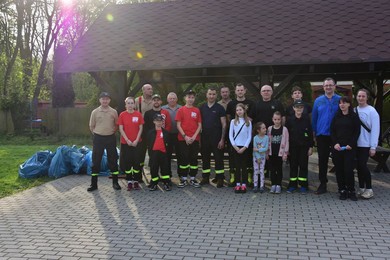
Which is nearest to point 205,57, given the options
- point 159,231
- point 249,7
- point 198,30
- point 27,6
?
point 198,30

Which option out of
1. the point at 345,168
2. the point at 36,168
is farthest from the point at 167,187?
the point at 36,168

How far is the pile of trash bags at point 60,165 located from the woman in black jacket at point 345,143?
533 cm

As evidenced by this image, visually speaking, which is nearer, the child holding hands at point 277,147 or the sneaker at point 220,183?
the child holding hands at point 277,147

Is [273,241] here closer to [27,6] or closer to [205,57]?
[205,57]

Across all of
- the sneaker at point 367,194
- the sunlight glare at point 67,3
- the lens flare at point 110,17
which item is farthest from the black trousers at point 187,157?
the sunlight glare at point 67,3

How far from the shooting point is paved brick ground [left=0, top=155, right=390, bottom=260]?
4301 mm

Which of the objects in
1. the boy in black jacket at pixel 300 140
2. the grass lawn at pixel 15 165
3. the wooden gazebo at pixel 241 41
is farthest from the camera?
the wooden gazebo at pixel 241 41

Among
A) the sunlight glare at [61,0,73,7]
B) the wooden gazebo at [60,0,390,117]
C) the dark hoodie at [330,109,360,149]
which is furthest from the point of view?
the sunlight glare at [61,0,73,7]

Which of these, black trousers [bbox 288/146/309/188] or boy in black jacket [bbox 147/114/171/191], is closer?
black trousers [bbox 288/146/309/188]

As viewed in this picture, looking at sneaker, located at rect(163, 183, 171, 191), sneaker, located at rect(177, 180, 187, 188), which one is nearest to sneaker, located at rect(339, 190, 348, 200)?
sneaker, located at rect(177, 180, 187, 188)

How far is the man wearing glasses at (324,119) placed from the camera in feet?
22.3

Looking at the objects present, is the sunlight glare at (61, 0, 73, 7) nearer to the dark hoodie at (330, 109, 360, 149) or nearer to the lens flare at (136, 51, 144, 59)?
the lens flare at (136, 51, 144, 59)

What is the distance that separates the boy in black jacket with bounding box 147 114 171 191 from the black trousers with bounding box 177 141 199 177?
14.8 inches

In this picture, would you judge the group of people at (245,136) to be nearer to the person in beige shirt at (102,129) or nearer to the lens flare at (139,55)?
the person in beige shirt at (102,129)
